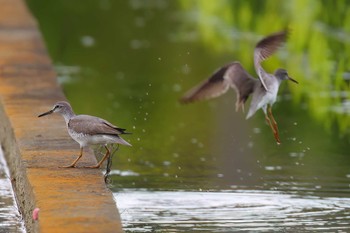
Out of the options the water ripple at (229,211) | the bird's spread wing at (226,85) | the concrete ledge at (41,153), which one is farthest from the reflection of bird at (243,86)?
the concrete ledge at (41,153)

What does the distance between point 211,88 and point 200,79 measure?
3.66 meters

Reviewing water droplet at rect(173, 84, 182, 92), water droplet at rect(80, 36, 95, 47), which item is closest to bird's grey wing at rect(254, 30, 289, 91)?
water droplet at rect(173, 84, 182, 92)

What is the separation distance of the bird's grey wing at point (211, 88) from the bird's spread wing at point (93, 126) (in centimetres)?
128

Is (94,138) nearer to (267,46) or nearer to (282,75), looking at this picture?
(267,46)

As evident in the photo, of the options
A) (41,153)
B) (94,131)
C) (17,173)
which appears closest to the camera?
(94,131)

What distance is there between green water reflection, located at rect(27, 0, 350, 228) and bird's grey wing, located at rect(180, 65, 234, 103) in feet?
1.71

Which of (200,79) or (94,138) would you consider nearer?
(94,138)

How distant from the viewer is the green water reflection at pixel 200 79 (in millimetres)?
→ 9562

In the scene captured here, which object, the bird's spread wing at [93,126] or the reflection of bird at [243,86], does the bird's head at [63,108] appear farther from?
the reflection of bird at [243,86]

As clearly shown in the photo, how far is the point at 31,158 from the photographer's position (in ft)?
28.5

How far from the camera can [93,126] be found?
8.14m

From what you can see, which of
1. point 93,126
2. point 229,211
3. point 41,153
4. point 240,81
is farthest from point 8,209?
point 240,81

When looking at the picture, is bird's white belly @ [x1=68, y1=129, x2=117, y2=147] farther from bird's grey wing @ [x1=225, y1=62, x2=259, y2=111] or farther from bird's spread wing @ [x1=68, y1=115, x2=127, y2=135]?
bird's grey wing @ [x1=225, y1=62, x2=259, y2=111]

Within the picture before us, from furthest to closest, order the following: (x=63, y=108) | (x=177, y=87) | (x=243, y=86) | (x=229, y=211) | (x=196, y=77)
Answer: (x=196, y=77)
(x=177, y=87)
(x=243, y=86)
(x=63, y=108)
(x=229, y=211)
